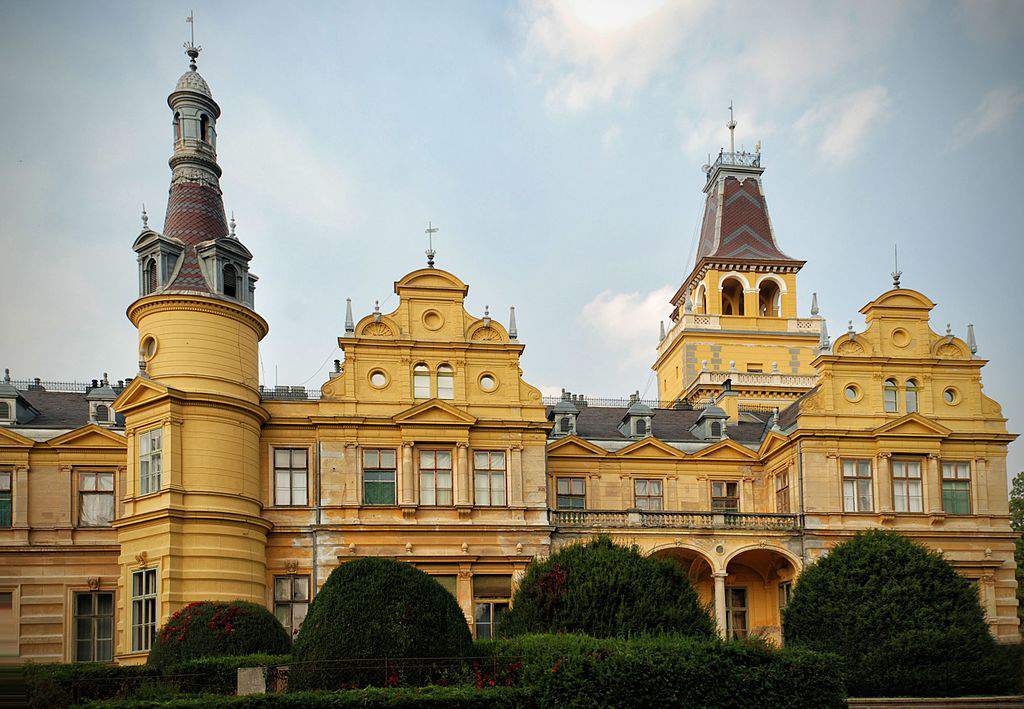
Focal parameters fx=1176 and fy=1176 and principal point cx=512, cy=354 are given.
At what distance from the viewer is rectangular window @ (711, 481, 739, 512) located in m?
44.4

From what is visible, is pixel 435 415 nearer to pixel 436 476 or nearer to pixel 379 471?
pixel 436 476

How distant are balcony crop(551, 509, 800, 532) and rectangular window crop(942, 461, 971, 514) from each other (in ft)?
18.8

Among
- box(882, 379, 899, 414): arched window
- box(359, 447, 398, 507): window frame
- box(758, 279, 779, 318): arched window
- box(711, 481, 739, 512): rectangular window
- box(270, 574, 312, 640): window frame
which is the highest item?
box(758, 279, 779, 318): arched window

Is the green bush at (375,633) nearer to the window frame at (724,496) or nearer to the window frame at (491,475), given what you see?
the window frame at (491,475)

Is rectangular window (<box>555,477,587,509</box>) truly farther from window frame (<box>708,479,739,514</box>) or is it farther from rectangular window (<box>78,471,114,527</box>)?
rectangular window (<box>78,471,114,527</box>)

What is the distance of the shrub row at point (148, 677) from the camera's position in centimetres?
2411

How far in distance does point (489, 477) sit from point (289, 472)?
6696 mm

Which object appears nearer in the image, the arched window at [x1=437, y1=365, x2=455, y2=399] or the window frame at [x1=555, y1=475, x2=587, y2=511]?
the arched window at [x1=437, y1=365, x2=455, y2=399]

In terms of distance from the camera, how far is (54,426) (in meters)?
40.2

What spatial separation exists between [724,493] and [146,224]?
75.7 feet

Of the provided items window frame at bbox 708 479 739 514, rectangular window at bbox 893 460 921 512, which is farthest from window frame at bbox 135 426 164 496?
rectangular window at bbox 893 460 921 512

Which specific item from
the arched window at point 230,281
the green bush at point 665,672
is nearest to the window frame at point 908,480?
the green bush at point 665,672

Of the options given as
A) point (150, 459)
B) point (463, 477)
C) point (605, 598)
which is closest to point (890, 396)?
point (463, 477)

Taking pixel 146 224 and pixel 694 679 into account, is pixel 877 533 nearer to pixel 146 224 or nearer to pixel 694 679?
pixel 694 679
